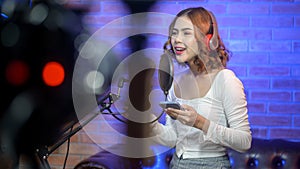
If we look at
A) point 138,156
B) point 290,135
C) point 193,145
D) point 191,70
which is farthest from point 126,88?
point 290,135

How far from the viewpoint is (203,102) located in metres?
1.26

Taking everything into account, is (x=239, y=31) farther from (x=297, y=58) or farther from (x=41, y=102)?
(x=41, y=102)

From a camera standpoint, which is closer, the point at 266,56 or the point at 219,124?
the point at 219,124

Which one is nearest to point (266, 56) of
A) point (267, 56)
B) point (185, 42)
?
point (267, 56)

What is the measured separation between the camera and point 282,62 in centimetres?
183

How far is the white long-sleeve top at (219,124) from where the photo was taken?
3.92 ft

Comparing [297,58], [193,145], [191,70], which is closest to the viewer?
[193,145]

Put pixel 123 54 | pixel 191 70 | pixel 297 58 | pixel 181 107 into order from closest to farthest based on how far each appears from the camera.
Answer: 1. pixel 181 107
2. pixel 191 70
3. pixel 297 58
4. pixel 123 54

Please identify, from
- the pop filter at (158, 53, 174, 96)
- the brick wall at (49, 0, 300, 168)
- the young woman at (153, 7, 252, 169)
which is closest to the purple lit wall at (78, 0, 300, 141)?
the brick wall at (49, 0, 300, 168)

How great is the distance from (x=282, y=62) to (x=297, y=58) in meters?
0.07

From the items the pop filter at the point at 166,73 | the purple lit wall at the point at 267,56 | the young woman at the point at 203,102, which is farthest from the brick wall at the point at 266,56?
the pop filter at the point at 166,73

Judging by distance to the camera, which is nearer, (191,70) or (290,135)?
(191,70)

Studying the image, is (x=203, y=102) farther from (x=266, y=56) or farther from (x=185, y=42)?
(x=266, y=56)

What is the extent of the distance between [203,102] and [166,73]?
0.17 meters
